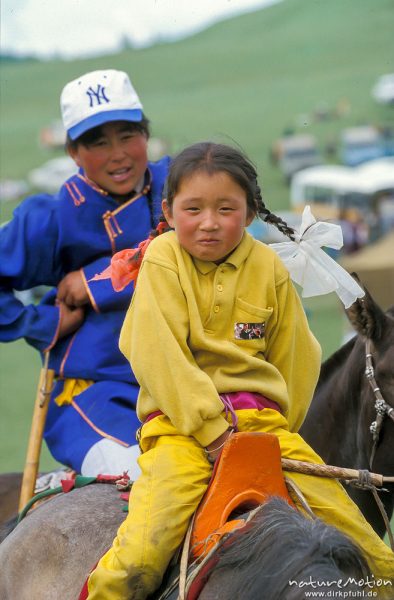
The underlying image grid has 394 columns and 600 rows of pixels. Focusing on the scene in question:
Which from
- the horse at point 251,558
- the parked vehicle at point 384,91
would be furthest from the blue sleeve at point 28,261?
the parked vehicle at point 384,91

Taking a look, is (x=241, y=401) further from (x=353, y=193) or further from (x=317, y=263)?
(x=353, y=193)

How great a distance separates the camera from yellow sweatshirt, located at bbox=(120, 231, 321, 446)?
9.19ft

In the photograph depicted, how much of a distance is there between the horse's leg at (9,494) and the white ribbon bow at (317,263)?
72.8 inches

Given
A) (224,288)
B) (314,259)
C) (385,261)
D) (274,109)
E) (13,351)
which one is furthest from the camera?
(274,109)

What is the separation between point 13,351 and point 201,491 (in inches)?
570

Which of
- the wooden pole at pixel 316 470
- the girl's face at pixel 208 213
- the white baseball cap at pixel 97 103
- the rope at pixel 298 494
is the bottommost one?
the rope at pixel 298 494

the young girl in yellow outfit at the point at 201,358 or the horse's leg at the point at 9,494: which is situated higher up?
the young girl in yellow outfit at the point at 201,358

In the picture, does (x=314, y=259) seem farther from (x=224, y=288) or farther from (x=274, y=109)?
(x=274, y=109)

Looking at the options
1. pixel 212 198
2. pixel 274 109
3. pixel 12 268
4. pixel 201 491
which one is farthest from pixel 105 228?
pixel 274 109

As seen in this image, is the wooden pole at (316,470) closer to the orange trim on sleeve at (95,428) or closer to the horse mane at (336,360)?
the orange trim on sleeve at (95,428)

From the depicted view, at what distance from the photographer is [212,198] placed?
285cm

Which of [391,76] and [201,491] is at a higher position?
[391,76]

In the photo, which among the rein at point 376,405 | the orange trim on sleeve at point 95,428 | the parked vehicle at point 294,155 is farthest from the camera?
the parked vehicle at point 294,155

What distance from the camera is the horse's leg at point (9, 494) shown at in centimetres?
437
